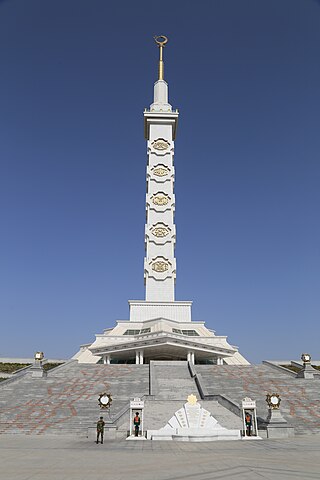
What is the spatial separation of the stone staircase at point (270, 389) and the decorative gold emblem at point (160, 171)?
31.7m

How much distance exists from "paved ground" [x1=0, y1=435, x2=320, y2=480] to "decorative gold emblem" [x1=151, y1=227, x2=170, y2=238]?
41.4 m

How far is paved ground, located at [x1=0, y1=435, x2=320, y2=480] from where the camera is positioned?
765cm

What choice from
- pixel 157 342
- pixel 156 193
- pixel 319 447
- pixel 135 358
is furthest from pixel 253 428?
pixel 156 193

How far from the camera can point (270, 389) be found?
25734 mm

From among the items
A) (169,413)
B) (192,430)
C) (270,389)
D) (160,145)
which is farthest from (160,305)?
(192,430)

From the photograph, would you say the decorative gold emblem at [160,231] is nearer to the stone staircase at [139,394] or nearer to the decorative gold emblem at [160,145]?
the decorative gold emblem at [160,145]

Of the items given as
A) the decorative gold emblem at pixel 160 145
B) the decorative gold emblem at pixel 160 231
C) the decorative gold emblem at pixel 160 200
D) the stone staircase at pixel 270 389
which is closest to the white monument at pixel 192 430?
the stone staircase at pixel 270 389

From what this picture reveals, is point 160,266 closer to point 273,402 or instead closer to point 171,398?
point 171,398

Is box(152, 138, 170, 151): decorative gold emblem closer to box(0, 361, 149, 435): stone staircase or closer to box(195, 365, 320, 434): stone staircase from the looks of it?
box(195, 365, 320, 434): stone staircase

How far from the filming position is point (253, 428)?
16.2 meters

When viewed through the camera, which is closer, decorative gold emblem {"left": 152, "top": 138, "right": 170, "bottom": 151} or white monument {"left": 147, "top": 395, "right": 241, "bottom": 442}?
white monument {"left": 147, "top": 395, "right": 241, "bottom": 442}

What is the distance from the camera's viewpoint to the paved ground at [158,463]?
7648 millimetres

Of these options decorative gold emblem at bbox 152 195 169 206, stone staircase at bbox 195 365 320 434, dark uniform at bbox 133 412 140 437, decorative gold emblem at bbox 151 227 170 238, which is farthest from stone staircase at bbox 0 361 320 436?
decorative gold emblem at bbox 152 195 169 206

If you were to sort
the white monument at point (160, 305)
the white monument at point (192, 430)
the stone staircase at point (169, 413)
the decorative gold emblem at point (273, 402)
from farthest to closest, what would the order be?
1. the white monument at point (160, 305)
2. the stone staircase at point (169, 413)
3. the decorative gold emblem at point (273, 402)
4. the white monument at point (192, 430)
